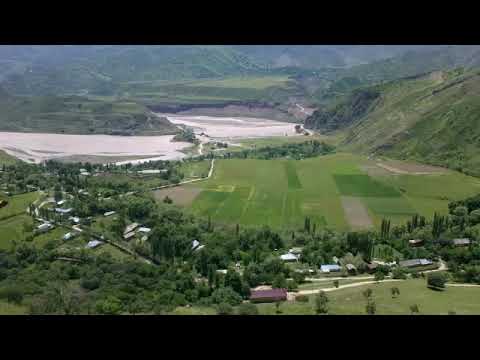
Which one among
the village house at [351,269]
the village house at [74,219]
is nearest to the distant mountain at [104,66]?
the village house at [74,219]

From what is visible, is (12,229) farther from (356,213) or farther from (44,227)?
(356,213)

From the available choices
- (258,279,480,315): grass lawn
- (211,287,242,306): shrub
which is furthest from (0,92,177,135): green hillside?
(258,279,480,315): grass lawn

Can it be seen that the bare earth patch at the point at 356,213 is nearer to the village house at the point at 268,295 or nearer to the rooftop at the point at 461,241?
the rooftop at the point at 461,241

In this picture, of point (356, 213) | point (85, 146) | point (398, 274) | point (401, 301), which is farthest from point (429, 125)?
point (85, 146)

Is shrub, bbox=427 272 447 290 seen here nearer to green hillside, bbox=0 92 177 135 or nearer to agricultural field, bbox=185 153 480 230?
agricultural field, bbox=185 153 480 230

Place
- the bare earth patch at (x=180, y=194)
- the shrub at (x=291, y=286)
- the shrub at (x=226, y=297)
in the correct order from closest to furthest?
1. the shrub at (x=226, y=297)
2. the shrub at (x=291, y=286)
3. the bare earth patch at (x=180, y=194)
